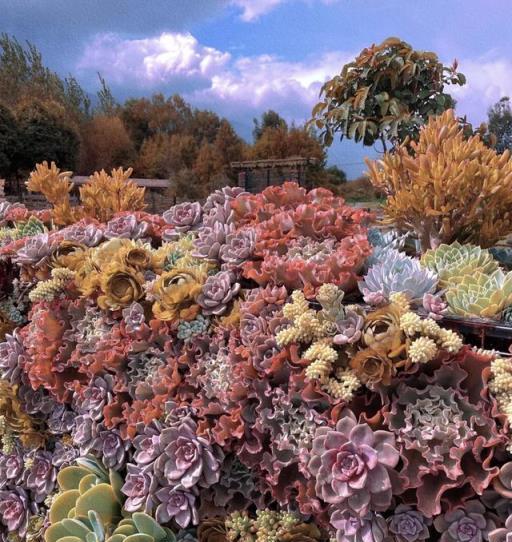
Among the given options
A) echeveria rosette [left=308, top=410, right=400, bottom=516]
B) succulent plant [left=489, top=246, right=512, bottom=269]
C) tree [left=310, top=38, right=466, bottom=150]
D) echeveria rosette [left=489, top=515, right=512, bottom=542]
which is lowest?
echeveria rosette [left=489, top=515, right=512, bottom=542]

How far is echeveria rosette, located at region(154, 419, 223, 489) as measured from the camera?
5.10 ft

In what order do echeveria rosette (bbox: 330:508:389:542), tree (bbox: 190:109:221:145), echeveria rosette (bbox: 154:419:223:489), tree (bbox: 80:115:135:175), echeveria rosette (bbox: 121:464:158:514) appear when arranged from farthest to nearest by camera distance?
tree (bbox: 190:109:221:145) → tree (bbox: 80:115:135:175) → echeveria rosette (bbox: 121:464:158:514) → echeveria rosette (bbox: 154:419:223:489) → echeveria rosette (bbox: 330:508:389:542)

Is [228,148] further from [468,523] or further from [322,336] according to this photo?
[468,523]

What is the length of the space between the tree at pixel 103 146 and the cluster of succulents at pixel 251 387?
27.8m

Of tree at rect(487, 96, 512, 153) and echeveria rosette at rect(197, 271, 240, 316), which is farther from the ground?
tree at rect(487, 96, 512, 153)

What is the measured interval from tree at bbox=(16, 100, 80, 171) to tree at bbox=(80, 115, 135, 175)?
5982 millimetres

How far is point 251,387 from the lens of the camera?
59.5 inches

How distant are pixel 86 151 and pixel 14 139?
873 centimetres

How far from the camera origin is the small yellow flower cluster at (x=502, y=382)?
1.22 meters

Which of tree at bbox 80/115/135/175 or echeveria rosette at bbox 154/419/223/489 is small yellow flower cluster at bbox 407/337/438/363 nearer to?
echeveria rosette at bbox 154/419/223/489

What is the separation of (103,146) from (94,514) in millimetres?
29018

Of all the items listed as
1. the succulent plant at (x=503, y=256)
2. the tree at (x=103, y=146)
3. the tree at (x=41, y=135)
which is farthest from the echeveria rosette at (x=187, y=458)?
the tree at (x=103, y=146)

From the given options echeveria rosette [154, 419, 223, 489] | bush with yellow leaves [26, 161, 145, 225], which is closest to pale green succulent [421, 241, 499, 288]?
echeveria rosette [154, 419, 223, 489]

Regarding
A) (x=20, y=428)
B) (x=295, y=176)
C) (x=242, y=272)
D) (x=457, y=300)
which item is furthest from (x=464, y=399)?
(x=295, y=176)
